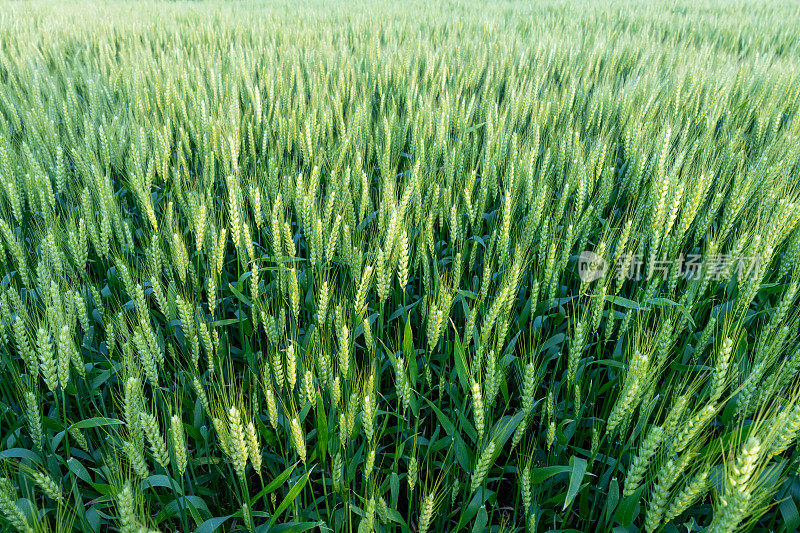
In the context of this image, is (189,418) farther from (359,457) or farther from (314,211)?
(314,211)

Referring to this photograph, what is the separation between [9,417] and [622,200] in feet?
7.39

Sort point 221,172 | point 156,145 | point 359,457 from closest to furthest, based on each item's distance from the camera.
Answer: point 359,457 < point 156,145 < point 221,172

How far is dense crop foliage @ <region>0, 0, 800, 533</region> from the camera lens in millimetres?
919

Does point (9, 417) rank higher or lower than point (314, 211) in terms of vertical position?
lower

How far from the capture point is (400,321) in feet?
4.72

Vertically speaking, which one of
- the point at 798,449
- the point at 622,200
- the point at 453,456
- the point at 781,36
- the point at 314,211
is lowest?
the point at 453,456

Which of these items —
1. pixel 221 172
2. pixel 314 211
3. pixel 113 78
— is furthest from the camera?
pixel 113 78

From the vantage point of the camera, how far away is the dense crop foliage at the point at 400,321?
92 centimetres

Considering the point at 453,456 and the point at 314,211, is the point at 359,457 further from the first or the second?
the point at 314,211

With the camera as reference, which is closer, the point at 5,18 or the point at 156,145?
the point at 156,145

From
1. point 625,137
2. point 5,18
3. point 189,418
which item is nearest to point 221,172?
point 189,418

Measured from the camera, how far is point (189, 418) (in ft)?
3.98

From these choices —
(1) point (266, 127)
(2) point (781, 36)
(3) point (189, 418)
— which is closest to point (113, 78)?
(1) point (266, 127)

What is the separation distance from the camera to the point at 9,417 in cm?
116
